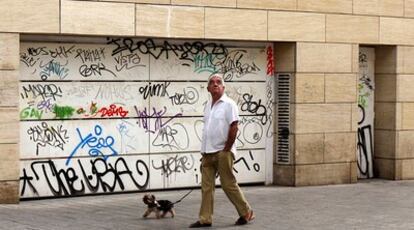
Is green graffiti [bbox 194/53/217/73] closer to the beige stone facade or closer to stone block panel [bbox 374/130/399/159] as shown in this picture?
the beige stone facade

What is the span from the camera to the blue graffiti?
13312 mm

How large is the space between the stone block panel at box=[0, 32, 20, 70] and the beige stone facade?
0.5 inches

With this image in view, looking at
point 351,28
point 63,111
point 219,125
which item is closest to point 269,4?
point 351,28

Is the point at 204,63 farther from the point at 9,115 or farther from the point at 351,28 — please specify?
the point at 9,115

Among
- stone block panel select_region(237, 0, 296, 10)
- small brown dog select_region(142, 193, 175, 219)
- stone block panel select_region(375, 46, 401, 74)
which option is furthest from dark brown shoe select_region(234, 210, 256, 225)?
stone block panel select_region(375, 46, 401, 74)

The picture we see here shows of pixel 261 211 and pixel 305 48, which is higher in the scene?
pixel 305 48

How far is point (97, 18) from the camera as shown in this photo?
42.4 feet

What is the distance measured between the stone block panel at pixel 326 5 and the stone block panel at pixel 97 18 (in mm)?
3264

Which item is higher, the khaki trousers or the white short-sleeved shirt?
the white short-sleeved shirt

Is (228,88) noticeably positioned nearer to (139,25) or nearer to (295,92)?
(295,92)

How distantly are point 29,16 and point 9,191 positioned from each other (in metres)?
2.39

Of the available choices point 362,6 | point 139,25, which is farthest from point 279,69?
point 139,25

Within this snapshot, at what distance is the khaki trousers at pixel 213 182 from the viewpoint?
35.1 ft

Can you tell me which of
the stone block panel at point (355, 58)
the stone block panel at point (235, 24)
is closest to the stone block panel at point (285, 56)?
the stone block panel at point (235, 24)
